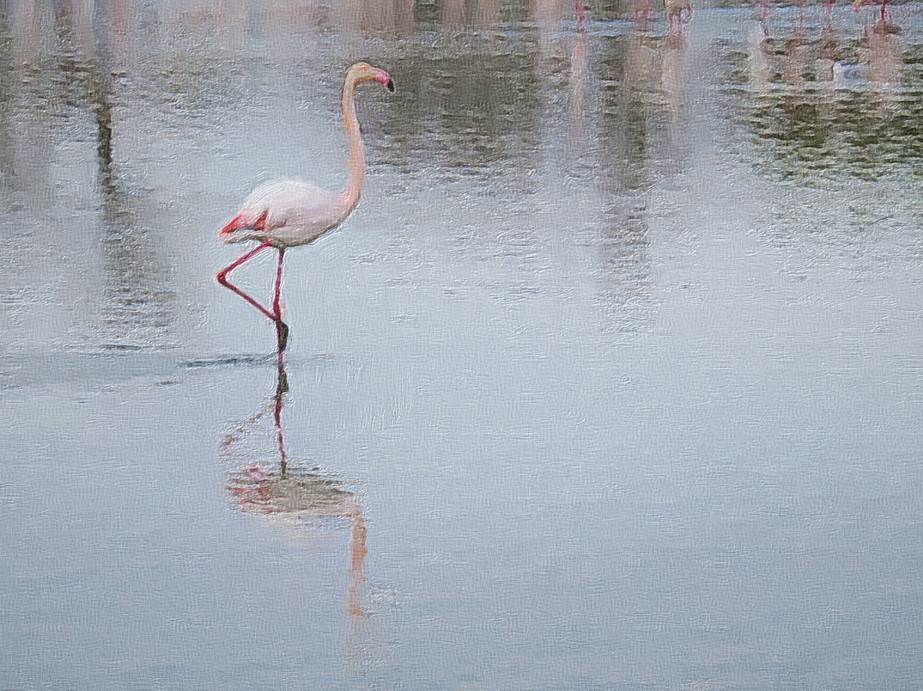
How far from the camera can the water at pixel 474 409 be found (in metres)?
4.71

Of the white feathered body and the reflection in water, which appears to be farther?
the white feathered body

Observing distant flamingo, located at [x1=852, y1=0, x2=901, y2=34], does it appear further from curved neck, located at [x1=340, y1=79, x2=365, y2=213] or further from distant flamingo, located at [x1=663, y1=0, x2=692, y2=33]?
curved neck, located at [x1=340, y1=79, x2=365, y2=213]

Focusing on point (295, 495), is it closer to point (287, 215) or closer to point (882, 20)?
point (287, 215)

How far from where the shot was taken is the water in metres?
4.71

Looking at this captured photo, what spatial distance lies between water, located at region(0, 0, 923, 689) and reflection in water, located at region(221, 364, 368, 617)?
0.02m

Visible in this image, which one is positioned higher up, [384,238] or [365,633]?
[384,238]

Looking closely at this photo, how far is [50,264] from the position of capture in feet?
29.1

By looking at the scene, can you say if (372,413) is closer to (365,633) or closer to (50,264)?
(365,633)

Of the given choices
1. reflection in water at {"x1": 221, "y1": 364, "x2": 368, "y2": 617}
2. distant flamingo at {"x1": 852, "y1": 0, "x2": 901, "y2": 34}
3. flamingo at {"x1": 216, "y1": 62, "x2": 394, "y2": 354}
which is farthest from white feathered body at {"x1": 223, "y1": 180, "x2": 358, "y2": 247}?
distant flamingo at {"x1": 852, "y1": 0, "x2": 901, "y2": 34}

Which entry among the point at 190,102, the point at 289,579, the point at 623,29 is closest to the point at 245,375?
the point at 289,579

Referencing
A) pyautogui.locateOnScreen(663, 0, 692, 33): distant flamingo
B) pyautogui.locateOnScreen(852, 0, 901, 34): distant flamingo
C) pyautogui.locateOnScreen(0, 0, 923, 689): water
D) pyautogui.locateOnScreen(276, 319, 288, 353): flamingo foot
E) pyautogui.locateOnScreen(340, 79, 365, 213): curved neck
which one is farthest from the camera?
pyautogui.locateOnScreen(663, 0, 692, 33): distant flamingo

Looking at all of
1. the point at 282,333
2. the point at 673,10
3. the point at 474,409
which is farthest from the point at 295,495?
the point at 673,10

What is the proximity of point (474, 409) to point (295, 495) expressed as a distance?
102cm

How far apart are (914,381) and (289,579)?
2.86 metres
